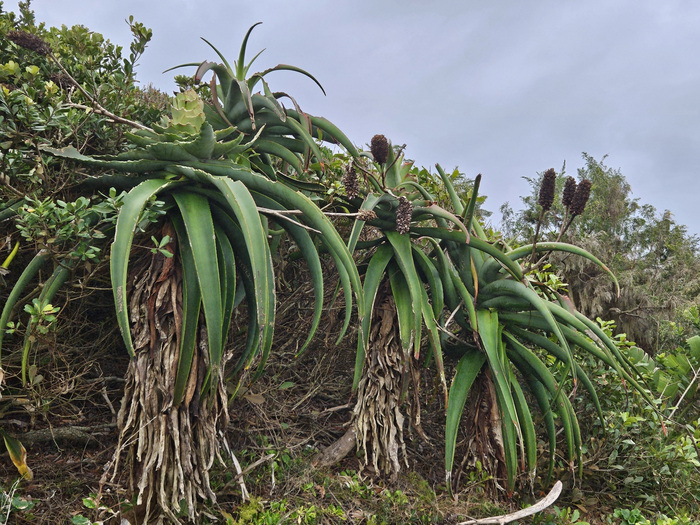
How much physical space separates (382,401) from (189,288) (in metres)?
1.29

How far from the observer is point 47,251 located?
1.98 m

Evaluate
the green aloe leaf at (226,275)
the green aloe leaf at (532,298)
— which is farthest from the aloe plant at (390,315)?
the green aloe leaf at (226,275)

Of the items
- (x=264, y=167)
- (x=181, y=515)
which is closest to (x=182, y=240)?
(x=264, y=167)

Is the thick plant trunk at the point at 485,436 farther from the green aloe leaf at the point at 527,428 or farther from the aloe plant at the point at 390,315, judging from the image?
the aloe plant at the point at 390,315

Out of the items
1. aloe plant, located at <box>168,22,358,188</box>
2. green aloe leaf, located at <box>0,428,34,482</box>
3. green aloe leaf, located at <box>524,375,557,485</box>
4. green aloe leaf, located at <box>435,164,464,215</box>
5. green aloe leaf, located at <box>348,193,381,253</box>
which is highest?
aloe plant, located at <box>168,22,358,188</box>

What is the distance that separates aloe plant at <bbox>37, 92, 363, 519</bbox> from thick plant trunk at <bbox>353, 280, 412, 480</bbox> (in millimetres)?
782

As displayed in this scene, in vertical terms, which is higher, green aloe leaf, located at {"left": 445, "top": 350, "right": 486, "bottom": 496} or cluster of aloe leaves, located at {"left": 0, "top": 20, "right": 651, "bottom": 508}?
cluster of aloe leaves, located at {"left": 0, "top": 20, "right": 651, "bottom": 508}

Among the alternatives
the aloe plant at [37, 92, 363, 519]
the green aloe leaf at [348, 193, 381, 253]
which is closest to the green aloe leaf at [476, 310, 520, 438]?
the green aloe leaf at [348, 193, 381, 253]

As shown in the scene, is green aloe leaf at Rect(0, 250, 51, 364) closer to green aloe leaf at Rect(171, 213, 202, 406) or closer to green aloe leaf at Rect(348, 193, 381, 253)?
green aloe leaf at Rect(171, 213, 202, 406)

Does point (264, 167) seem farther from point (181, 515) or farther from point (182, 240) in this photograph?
point (181, 515)

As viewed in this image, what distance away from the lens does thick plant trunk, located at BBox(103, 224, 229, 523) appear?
1958 mm

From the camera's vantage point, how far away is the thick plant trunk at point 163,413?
77.1 inches

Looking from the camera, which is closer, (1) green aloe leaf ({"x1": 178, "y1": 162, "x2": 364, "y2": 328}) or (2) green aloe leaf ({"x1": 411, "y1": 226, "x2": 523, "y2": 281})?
(1) green aloe leaf ({"x1": 178, "y1": 162, "x2": 364, "y2": 328})

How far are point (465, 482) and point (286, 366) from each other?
1339 mm
